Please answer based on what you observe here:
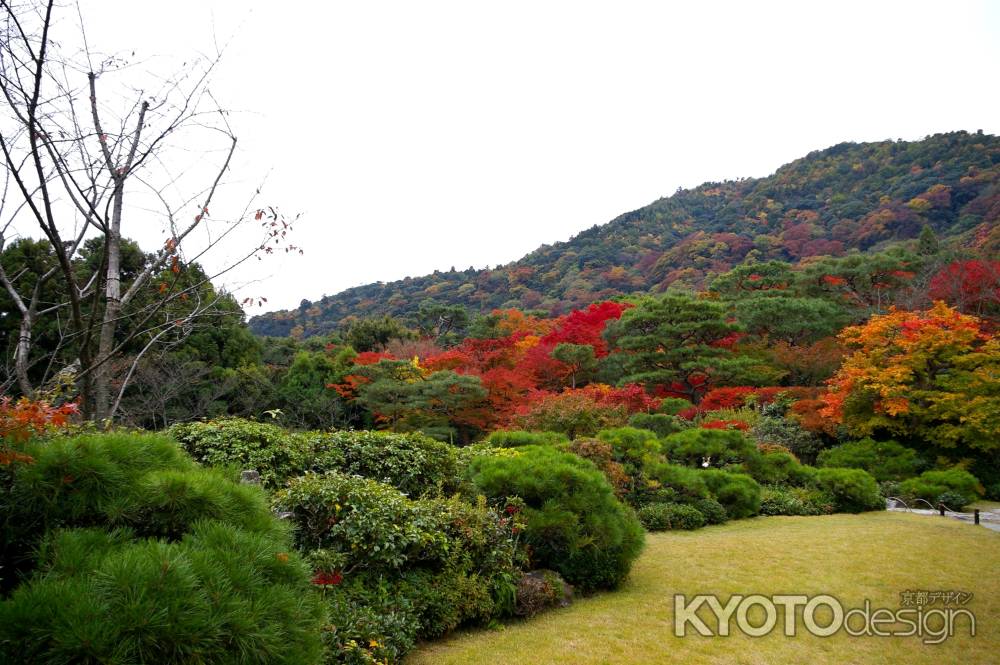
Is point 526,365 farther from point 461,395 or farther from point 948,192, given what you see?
point 948,192

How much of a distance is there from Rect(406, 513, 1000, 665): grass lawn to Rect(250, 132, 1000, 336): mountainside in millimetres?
32304

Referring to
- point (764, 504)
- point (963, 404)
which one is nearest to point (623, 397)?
point (764, 504)

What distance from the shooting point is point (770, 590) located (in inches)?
205

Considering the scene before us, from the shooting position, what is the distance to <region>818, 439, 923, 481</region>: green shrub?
12.2 meters

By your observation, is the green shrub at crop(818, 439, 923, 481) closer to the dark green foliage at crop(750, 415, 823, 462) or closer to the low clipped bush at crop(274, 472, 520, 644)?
the dark green foliage at crop(750, 415, 823, 462)

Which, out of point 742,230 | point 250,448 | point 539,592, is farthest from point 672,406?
point 742,230

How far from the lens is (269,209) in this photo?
327cm

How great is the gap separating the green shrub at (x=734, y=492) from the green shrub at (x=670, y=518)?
89cm

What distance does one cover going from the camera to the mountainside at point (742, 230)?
41.5 metres

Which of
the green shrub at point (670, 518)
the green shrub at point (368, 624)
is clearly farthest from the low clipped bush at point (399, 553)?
the green shrub at point (670, 518)

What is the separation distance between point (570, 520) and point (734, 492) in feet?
17.9

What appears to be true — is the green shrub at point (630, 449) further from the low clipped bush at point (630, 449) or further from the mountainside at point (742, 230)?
the mountainside at point (742, 230)

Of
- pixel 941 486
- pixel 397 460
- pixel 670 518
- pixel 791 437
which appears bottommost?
pixel 941 486

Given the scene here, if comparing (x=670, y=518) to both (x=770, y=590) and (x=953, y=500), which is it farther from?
(x=953, y=500)
